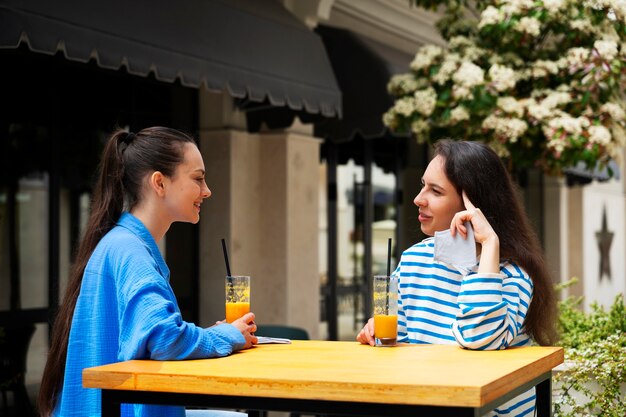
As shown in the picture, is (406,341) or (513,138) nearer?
(406,341)

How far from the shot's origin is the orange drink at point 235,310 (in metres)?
3.47

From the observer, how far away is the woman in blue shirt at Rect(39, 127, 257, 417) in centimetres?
291

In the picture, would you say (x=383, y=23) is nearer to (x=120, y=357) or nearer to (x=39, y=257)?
(x=39, y=257)

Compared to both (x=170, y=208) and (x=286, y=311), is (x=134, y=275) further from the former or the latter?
(x=286, y=311)

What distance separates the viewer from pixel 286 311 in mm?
9055

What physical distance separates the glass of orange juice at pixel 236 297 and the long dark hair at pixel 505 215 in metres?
0.79

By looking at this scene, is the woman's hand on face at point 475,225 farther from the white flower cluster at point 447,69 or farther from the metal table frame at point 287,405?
the white flower cluster at point 447,69

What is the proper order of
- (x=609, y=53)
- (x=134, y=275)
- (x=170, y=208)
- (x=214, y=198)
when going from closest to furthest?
(x=134, y=275)
(x=170, y=208)
(x=609, y=53)
(x=214, y=198)

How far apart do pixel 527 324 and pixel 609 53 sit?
4103 millimetres

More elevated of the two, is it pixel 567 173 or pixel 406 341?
pixel 567 173

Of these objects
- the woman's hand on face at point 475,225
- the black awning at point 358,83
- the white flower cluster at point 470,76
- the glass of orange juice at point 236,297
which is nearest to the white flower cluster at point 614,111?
the white flower cluster at point 470,76

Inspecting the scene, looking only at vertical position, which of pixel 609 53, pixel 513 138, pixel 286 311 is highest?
pixel 609 53

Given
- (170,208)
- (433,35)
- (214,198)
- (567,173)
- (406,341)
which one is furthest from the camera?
(567,173)

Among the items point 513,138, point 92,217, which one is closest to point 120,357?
point 92,217
